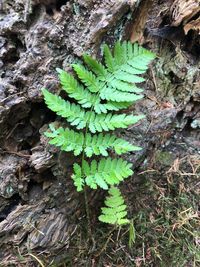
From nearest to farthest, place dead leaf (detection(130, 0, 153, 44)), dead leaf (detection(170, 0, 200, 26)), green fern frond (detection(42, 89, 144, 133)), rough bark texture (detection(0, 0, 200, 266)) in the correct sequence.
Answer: green fern frond (detection(42, 89, 144, 133)) → rough bark texture (detection(0, 0, 200, 266)) → dead leaf (detection(130, 0, 153, 44)) → dead leaf (detection(170, 0, 200, 26))

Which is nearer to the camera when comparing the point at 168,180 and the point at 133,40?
the point at 133,40

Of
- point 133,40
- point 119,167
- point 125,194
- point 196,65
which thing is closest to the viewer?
point 119,167

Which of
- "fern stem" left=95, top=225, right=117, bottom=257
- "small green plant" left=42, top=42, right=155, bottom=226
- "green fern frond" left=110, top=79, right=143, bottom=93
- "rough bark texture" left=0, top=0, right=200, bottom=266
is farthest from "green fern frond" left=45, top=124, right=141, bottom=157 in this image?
"fern stem" left=95, top=225, right=117, bottom=257

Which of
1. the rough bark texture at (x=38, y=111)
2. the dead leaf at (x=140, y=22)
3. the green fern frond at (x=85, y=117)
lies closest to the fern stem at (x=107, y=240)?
the rough bark texture at (x=38, y=111)

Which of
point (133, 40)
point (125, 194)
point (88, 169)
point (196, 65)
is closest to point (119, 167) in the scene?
point (88, 169)

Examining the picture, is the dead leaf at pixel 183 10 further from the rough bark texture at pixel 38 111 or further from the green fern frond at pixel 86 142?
the green fern frond at pixel 86 142

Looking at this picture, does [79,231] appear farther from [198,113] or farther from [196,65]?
[196,65]

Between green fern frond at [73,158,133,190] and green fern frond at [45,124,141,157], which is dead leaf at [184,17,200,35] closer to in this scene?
green fern frond at [45,124,141,157]
